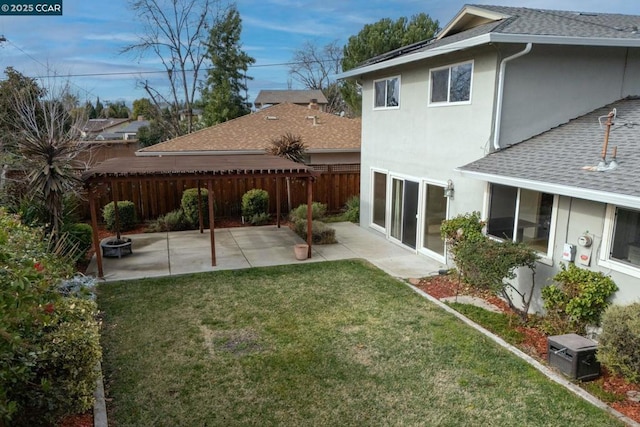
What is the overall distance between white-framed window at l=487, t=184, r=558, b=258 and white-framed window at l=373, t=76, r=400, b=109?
4647 millimetres

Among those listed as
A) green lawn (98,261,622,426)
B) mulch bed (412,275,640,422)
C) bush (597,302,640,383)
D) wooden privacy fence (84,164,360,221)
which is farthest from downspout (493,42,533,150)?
wooden privacy fence (84,164,360,221)

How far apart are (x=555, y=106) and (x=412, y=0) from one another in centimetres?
1597

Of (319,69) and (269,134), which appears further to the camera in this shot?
(319,69)

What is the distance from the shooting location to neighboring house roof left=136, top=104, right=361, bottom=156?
1838cm

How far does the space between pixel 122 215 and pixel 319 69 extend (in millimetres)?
35848

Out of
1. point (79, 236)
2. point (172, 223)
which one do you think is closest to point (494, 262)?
point (79, 236)

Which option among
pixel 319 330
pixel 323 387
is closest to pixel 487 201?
pixel 319 330

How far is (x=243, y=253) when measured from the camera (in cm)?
1156

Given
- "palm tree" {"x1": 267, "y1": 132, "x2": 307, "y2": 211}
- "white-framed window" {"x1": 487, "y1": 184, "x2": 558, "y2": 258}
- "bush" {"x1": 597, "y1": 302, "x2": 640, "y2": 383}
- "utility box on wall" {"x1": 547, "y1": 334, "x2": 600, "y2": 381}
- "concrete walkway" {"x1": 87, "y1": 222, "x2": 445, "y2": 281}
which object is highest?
"palm tree" {"x1": 267, "y1": 132, "x2": 307, "y2": 211}

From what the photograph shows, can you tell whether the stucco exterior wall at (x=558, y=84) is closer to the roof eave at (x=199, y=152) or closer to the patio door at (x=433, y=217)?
the patio door at (x=433, y=217)

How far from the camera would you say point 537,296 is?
752 centimetres

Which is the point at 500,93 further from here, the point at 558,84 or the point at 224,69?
the point at 224,69

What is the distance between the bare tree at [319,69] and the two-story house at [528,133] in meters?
31.8

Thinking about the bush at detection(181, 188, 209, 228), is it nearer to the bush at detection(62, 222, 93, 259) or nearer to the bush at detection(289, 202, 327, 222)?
the bush at detection(289, 202, 327, 222)
